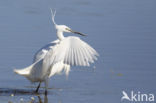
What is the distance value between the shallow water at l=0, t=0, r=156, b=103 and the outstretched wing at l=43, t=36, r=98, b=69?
30.6 inches

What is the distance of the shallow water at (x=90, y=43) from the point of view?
10.5 m

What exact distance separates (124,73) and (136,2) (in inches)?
294

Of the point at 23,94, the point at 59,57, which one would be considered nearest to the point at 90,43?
the point at 23,94

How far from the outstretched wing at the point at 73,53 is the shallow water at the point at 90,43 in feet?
2.55

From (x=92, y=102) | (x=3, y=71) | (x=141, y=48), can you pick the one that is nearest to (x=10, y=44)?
(x=3, y=71)

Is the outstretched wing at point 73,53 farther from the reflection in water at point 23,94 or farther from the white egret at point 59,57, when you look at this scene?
the reflection in water at point 23,94

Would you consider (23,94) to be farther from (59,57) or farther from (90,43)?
(90,43)

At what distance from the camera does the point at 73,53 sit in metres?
9.32

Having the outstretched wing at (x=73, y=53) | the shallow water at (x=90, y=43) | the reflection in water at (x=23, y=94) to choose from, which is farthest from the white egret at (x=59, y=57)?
the shallow water at (x=90, y=43)

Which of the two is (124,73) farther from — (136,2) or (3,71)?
(136,2)

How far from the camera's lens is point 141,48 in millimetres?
13258

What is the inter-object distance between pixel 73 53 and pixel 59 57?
0.76 feet

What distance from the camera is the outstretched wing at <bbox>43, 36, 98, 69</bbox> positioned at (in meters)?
9.20

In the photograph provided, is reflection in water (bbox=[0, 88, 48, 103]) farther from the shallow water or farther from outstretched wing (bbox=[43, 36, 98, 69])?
outstretched wing (bbox=[43, 36, 98, 69])
